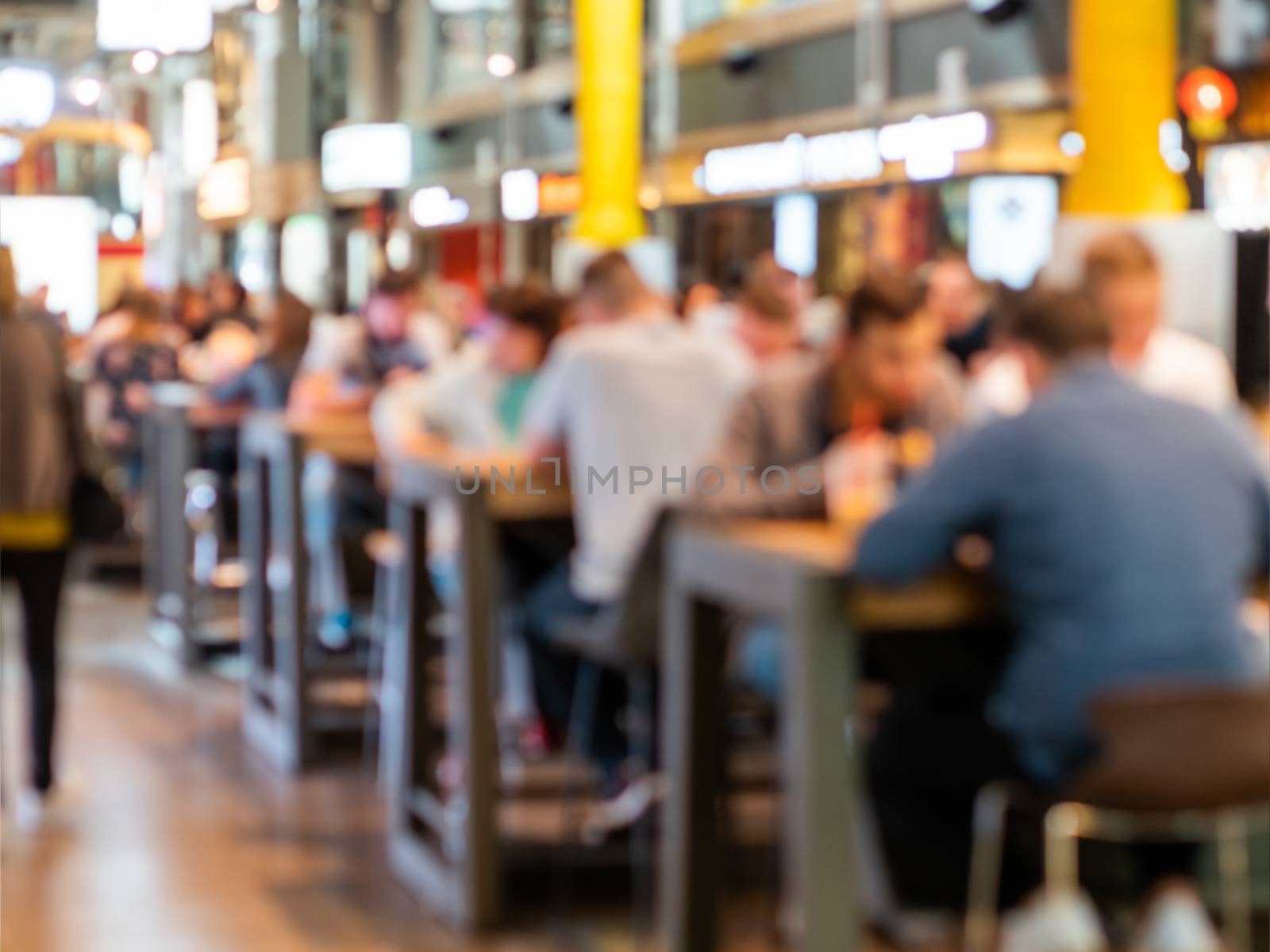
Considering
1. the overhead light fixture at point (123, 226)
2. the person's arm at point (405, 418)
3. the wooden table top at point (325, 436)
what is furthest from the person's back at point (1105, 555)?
the overhead light fixture at point (123, 226)

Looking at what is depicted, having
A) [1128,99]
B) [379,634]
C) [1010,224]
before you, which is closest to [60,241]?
[1010,224]

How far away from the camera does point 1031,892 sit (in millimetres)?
3809

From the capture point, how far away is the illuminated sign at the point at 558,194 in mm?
19031

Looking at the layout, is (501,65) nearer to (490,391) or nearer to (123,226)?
(490,391)

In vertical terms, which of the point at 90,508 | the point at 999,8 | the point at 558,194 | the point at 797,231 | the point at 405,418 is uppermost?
the point at 999,8

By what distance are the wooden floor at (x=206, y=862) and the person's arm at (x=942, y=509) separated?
5.37 feet

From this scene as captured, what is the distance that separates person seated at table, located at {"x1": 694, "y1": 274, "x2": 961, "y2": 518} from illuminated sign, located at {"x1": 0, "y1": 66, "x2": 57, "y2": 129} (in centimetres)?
887

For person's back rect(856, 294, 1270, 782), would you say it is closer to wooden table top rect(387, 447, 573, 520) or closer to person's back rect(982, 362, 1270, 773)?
person's back rect(982, 362, 1270, 773)

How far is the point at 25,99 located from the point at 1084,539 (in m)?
10.8

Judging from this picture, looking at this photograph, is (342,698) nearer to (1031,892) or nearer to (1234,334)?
(1234,334)

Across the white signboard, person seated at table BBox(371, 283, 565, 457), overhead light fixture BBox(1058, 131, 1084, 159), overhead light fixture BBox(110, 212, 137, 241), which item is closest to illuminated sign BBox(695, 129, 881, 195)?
overhead light fixture BBox(1058, 131, 1084, 159)

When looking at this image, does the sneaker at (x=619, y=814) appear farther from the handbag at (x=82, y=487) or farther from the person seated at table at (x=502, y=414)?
the handbag at (x=82, y=487)

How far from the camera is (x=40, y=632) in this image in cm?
596

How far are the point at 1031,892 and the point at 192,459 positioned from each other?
5.80 meters
